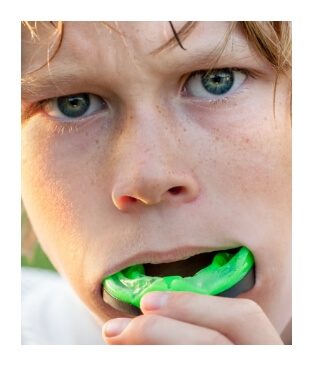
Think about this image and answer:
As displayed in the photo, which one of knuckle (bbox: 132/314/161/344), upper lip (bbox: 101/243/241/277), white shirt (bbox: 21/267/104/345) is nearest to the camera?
knuckle (bbox: 132/314/161/344)

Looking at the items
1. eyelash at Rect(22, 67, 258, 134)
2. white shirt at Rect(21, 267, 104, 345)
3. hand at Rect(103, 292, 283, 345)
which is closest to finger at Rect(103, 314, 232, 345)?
hand at Rect(103, 292, 283, 345)

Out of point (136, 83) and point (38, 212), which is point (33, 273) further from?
point (136, 83)

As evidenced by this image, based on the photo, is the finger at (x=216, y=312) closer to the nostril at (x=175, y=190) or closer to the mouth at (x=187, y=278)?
the mouth at (x=187, y=278)

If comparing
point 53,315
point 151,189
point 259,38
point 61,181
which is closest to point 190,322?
point 151,189

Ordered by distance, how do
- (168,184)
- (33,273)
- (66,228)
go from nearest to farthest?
(168,184) → (66,228) → (33,273)

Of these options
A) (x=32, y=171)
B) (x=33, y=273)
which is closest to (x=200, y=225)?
(x=32, y=171)

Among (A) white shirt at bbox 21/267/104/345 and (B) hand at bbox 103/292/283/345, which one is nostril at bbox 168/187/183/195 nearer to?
Result: (B) hand at bbox 103/292/283/345

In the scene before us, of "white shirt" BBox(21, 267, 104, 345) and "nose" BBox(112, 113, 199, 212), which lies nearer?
"nose" BBox(112, 113, 199, 212)
